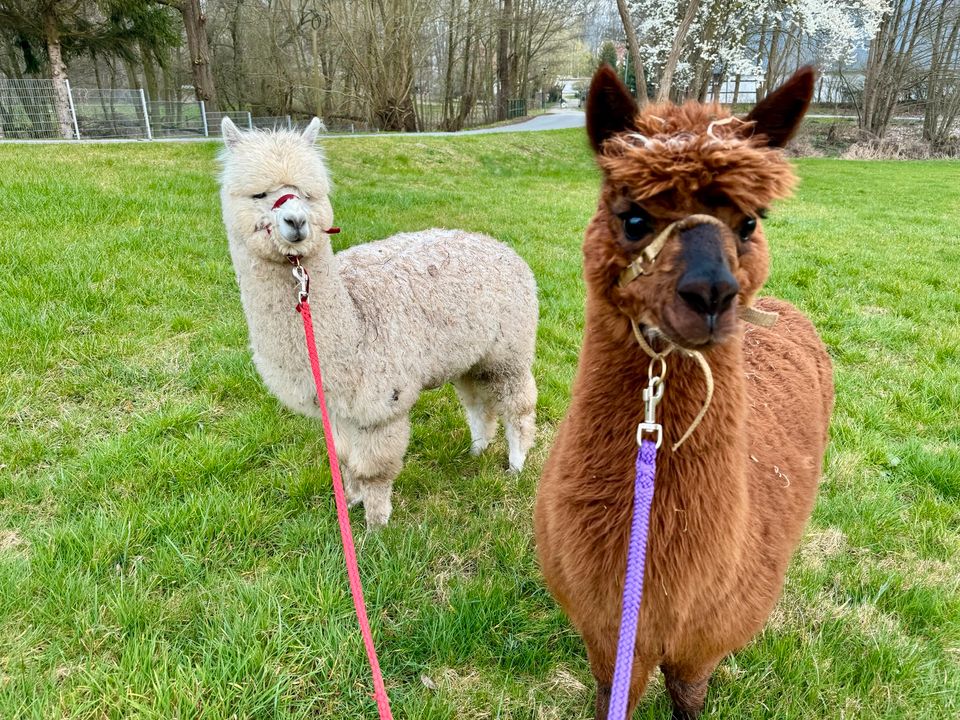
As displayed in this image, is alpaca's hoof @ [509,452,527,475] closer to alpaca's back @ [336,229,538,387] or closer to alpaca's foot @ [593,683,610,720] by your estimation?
alpaca's back @ [336,229,538,387]

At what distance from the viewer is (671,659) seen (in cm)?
144

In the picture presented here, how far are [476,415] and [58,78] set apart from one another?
18.4m

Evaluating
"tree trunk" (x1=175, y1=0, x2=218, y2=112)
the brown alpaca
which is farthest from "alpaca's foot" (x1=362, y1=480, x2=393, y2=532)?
"tree trunk" (x1=175, y1=0, x2=218, y2=112)

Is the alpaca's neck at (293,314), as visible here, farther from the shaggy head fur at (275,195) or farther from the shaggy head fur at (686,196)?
the shaggy head fur at (686,196)

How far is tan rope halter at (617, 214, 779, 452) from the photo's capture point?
104 centimetres

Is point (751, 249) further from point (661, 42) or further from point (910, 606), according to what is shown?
point (661, 42)

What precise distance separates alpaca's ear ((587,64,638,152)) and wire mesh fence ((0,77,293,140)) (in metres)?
15.8

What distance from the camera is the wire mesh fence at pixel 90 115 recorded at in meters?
15.0

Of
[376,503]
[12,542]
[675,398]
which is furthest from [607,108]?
[12,542]

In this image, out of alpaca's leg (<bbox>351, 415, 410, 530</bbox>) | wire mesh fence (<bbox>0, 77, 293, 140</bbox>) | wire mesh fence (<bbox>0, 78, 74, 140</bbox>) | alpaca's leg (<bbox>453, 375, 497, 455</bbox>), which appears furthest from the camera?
wire mesh fence (<bbox>0, 77, 293, 140</bbox>)

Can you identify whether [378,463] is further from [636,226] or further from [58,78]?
[58,78]

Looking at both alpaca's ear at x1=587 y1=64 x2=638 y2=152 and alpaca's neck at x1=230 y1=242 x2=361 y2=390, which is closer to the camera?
alpaca's ear at x1=587 y1=64 x2=638 y2=152

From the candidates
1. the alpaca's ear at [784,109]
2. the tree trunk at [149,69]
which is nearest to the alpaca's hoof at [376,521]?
the alpaca's ear at [784,109]

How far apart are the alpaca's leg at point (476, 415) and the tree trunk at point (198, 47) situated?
730 inches
